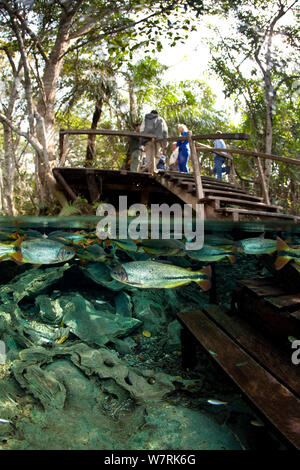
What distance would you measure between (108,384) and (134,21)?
10510 millimetres

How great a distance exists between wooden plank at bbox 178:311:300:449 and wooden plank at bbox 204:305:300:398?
0.16ft

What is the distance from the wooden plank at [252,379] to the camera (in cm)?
139

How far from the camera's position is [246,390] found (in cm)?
162

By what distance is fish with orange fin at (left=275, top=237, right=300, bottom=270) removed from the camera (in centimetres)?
248

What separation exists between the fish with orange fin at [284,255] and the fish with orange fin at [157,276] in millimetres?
688

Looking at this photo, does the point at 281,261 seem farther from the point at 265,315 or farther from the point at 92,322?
the point at 92,322

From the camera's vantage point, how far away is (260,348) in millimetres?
2061

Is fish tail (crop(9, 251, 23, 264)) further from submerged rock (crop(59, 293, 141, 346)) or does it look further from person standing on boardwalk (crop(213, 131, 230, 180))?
person standing on boardwalk (crop(213, 131, 230, 180))

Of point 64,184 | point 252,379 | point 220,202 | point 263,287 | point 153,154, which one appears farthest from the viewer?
point 64,184

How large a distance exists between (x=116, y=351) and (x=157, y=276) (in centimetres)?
71

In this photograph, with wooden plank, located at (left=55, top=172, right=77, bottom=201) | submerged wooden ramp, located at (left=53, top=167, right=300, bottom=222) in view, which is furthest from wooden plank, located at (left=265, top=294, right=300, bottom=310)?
wooden plank, located at (left=55, top=172, right=77, bottom=201)

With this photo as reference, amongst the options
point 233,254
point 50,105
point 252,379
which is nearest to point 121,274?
point 252,379
